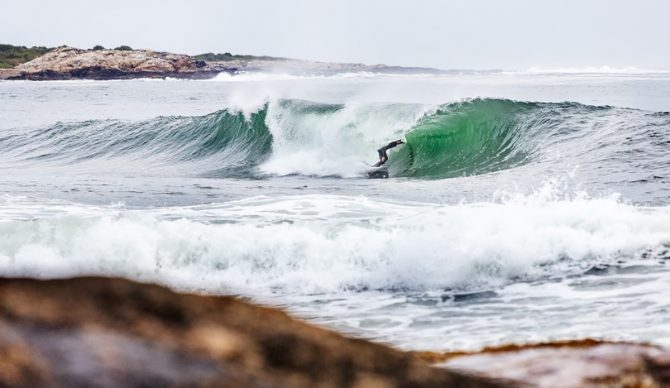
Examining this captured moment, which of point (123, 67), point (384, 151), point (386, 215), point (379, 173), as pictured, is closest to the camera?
point (386, 215)

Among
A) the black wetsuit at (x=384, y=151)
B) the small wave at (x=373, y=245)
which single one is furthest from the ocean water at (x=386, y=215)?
the black wetsuit at (x=384, y=151)

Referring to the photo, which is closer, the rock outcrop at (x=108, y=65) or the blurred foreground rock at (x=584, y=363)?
the blurred foreground rock at (x=584, y=363)

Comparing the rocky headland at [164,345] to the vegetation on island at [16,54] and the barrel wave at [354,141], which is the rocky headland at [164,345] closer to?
the barrel wave at [354,141]

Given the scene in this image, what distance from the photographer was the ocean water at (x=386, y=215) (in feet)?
20.2

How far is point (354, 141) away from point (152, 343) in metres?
21.8

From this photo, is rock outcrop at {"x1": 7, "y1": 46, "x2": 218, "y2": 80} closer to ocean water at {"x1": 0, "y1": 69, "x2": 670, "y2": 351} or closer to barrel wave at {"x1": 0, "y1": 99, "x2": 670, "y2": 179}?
barrel wave at {"x1": 0, "y1": 99, "x2": 670, "y2": 179}

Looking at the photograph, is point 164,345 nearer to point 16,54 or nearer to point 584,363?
point 584,363

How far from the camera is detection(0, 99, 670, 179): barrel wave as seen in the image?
19.2 metres

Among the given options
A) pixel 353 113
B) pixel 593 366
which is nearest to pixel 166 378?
pixel 593 366

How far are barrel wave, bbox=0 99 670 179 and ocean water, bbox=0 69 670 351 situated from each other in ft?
0.25

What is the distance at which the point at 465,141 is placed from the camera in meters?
21.4

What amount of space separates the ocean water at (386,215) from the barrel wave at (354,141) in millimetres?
76

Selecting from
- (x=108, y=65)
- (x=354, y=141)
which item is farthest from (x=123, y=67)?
(x=354, y=141)

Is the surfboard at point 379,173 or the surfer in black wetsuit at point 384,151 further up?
the surfer in black wetsuit at point 384,151
